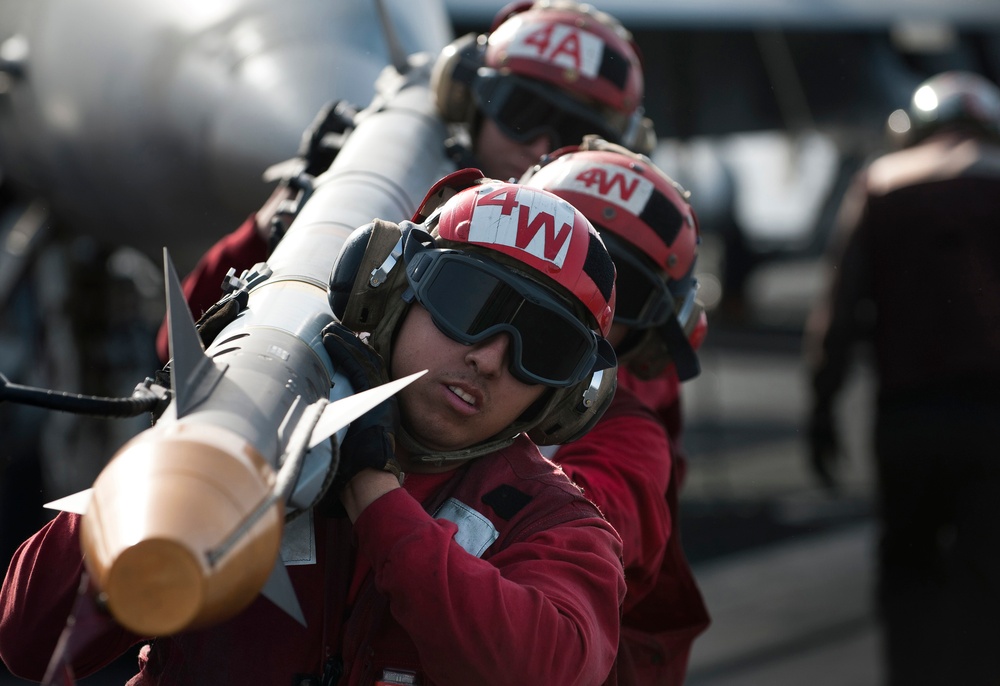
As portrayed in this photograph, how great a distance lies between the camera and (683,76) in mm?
10242

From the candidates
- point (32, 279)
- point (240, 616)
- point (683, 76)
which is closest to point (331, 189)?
point (240, 616)

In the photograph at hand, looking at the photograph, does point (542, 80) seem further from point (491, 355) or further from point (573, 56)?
Result: point (491, 355)

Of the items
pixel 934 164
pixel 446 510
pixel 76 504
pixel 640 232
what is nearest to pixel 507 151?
pixel 640 232

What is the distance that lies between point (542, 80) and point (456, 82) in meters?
0.24

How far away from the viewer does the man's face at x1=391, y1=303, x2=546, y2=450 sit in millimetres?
2184

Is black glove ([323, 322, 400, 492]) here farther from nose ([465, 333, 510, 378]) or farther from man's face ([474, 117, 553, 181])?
man's face ([474, 117, 553, 181])

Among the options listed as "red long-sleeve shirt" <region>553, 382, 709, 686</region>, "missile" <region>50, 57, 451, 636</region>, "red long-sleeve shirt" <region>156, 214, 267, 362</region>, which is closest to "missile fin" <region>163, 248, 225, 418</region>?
"missile" <region>50, 57, 451, 636</region>

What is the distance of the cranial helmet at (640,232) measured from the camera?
2.97 meters

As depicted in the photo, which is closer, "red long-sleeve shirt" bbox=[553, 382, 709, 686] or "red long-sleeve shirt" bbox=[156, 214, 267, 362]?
"red long-sleeve shirt" bbox=[553, 382, 709, 686]

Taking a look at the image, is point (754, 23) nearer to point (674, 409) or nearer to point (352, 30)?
point (352, 30)

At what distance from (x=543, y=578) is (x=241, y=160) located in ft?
8.17

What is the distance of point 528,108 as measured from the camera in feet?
12.0

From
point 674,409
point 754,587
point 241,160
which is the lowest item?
point 754,587

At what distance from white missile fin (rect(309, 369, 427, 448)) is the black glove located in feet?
0.19
